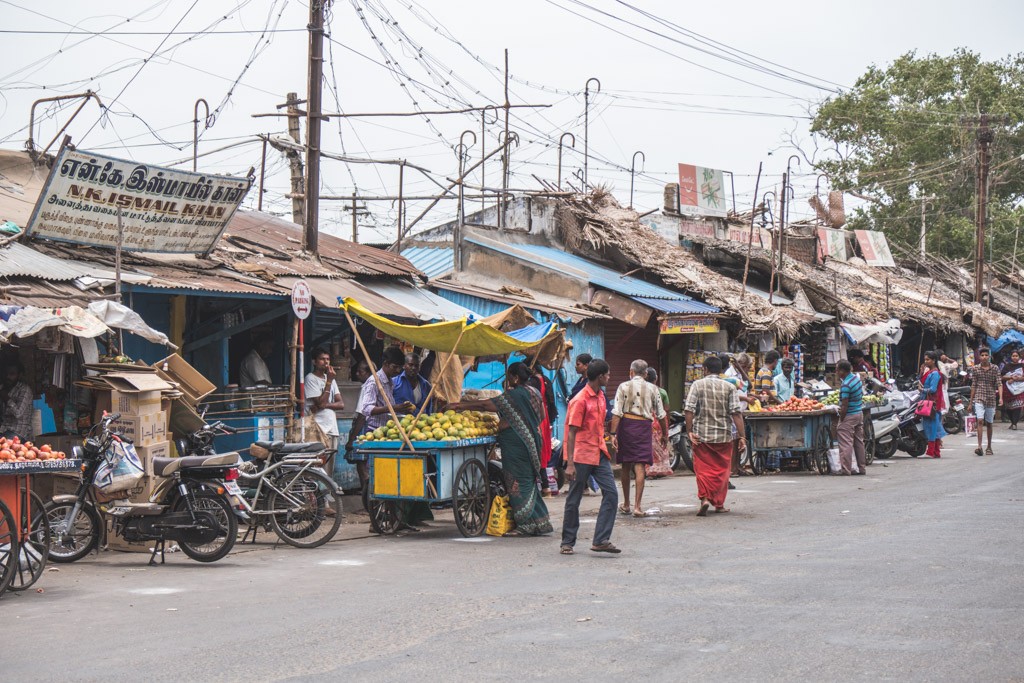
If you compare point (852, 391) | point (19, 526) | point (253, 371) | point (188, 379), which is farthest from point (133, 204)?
point (852, 391)

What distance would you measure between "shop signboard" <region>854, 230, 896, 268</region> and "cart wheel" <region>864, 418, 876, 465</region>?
63.8ft

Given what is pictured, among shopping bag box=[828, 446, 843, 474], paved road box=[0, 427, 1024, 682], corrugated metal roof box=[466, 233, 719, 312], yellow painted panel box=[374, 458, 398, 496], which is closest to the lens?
Result: paved road box=[0, 427, 1024, 682]

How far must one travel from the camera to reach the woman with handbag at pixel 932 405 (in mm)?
19156

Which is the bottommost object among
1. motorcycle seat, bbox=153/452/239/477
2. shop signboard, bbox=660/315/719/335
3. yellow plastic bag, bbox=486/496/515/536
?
yellow plastic bag, bbox=486/496/515/536

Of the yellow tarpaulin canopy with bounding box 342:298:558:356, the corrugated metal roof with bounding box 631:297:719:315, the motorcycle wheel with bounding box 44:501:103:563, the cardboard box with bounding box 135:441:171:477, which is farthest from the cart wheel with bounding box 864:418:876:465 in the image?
the motorcycle wheel with bounding box 44:501:103:563

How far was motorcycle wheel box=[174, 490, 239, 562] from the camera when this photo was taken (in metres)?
9.46

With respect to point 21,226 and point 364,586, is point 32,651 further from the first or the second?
point 21,226

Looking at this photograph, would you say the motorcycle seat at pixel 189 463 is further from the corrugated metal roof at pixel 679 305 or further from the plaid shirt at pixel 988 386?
the plaid shirt at pixel 988 386

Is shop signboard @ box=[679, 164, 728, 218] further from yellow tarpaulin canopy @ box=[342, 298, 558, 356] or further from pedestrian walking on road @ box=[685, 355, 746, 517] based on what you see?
yellow tarpaulin canopy @ box=[342, 298, 558, 356]

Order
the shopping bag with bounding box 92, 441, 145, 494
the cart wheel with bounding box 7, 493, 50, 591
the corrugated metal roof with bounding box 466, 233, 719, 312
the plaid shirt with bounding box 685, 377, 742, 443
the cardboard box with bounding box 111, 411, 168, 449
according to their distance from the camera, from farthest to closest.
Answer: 1. the corrugated metal roof with bounding box 466, 233, 719, 312
2. the plaid shirt with bounding box 685, 377, 742, 443
3. the cardboard box with bounding box 111, 411, 168, 449
4. the shopping bag with bounding box 92, 441, 145, 494
5. the cart wheel with bounding box 7, 493, 50, 591

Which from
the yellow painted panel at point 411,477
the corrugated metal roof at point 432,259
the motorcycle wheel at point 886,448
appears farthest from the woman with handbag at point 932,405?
the yellow painted panel at point 411,477

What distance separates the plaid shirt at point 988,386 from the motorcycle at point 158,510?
14.5 metres

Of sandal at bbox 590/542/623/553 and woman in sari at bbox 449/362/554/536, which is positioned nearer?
sandal at bbox 590/542/623/553

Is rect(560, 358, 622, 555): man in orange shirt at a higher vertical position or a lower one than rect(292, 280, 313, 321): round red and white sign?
lower
